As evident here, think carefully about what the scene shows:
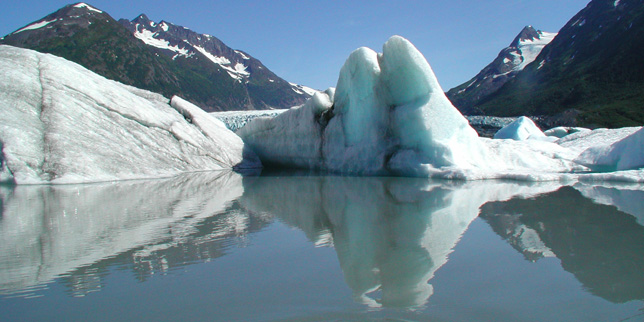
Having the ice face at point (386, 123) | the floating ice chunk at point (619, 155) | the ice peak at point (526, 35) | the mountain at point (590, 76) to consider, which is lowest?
the floating ice chunk at point (619, 155)

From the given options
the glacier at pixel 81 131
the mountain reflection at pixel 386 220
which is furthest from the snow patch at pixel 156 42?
the mountain reflection at pixel 386 220

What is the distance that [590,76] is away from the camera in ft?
175

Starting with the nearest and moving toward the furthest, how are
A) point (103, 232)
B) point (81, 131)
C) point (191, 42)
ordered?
point (103, 232)
point (81, 131)
point (191, 42)

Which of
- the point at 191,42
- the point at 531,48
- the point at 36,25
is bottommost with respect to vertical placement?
the point at 531,48

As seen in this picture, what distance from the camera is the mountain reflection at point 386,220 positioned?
1.88 metres

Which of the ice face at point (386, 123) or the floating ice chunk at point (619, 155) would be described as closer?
the floating ice chunk at point (619, 155)

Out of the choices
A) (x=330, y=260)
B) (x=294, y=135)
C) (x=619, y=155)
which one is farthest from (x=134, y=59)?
(x=330, y=260)

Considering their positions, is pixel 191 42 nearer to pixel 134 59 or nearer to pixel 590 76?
pixel 134 59

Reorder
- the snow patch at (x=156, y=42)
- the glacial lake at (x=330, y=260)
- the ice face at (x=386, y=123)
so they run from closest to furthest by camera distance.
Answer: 1. the glacial lake at (x=330, y=260)
2. the ice face at (x=386, y=123)
3. the snow patch at (x=156, y=42)

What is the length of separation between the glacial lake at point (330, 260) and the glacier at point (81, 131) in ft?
8.57

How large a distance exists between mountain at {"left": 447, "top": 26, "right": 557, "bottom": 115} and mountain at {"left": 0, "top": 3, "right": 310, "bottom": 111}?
48.3 meters

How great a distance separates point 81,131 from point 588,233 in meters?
7.36

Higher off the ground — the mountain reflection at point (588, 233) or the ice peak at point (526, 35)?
the ice peak at point (526, 35)

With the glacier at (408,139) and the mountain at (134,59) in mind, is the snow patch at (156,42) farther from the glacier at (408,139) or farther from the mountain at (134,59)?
the glacier at (408,139)
